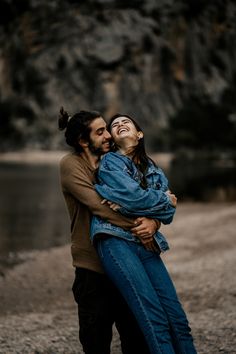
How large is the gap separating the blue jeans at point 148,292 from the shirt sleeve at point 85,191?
145mm

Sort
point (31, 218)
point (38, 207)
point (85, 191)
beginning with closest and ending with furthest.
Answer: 1. point (85, 191)
2. point (31, 218)
3. point (38, 207)

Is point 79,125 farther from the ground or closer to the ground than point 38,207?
farther from the ground

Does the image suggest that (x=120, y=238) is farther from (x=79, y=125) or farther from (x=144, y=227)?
(x=79, y=125)

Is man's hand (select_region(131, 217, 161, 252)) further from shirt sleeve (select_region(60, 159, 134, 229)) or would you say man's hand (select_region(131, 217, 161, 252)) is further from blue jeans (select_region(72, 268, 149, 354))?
A: blue jeans (select_region(72, 268, 149, 354))

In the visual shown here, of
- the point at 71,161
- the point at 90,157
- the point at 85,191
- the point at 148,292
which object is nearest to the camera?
the point at 148,292

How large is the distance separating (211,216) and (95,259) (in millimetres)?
18231

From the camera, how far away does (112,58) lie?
360 feet

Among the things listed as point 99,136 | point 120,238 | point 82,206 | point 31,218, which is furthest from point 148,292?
point 31,218

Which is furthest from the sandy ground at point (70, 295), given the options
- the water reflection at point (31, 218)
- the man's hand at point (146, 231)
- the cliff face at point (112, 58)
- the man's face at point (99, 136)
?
the cliff face at point (112, 58)

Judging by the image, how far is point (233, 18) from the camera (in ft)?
395

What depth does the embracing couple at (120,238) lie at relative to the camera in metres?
3.74

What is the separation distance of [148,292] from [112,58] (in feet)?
357

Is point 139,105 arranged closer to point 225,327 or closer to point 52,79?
point 52,79

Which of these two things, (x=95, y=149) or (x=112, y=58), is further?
(x=112, y=58)
